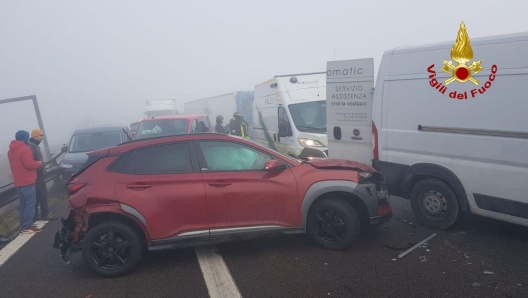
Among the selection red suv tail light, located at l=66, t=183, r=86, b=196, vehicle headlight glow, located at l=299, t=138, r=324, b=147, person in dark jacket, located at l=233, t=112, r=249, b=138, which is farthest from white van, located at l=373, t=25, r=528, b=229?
person in dark jacket, located at l=233, t=112, r=249, b=138

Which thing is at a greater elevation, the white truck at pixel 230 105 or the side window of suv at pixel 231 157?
the side window of suv at pixel 231 157

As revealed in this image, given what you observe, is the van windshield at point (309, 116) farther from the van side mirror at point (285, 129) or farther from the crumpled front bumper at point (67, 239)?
the crumpled front bumper at point (67, 239)

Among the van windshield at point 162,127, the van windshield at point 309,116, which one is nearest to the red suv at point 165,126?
the van windshield at point 162,127

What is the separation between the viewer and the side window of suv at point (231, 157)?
5.20 meters

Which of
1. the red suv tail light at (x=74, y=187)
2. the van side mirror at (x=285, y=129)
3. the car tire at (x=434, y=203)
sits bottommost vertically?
the car tire at (x=434, y=203)

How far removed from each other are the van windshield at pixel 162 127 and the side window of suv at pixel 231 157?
248 inches

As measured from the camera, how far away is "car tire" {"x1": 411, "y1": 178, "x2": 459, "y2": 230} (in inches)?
221

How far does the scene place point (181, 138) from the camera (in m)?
5.33

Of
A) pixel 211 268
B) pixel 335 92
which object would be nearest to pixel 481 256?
pixel 211 268

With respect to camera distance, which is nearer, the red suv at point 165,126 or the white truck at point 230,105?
the red suv at point 165,126

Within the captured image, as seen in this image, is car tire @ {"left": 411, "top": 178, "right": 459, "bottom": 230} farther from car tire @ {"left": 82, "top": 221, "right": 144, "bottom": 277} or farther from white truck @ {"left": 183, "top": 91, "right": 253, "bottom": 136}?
white truck @ {"left": 183, "top": 91, "right": 253, "bottom": 136}

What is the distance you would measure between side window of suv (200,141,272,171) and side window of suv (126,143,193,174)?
0.24 metres

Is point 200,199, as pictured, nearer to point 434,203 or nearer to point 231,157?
point 231,157

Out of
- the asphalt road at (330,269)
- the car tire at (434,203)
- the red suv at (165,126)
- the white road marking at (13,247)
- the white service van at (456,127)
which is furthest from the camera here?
the red suv at (165,126)
